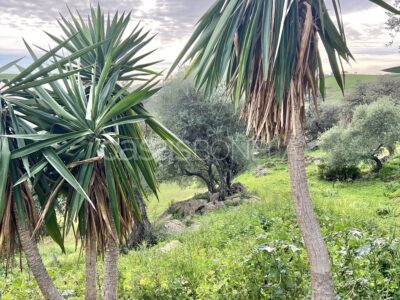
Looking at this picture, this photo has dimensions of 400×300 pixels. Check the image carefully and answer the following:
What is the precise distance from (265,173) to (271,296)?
2035 centimetres

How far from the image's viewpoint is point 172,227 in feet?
42.4

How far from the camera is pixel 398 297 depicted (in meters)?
3.82

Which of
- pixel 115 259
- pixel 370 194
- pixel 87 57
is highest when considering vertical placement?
pixel 87 57

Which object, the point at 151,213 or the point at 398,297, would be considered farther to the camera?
the point at 151,213

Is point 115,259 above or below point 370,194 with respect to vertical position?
above

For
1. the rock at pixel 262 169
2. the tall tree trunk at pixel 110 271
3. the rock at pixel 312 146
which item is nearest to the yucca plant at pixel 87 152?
the tall tree trunk at pixel 110 271

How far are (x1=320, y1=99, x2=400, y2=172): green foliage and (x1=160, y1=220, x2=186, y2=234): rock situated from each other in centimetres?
867

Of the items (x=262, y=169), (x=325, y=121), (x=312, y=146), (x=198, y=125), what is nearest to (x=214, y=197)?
(x=198, y=125)

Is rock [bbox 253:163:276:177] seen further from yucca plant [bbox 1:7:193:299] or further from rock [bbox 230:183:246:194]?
yucca plant [bbox 1:7:193:299]

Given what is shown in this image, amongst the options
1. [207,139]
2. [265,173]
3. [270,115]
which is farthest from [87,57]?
[265,173]

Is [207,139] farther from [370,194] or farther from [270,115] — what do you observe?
[270,115]

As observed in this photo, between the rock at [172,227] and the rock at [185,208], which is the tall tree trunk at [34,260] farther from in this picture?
the rock at [185,208]

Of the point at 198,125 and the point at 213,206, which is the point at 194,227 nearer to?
the point at 213,206

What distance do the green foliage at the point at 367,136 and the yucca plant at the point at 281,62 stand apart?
13.2 meters
